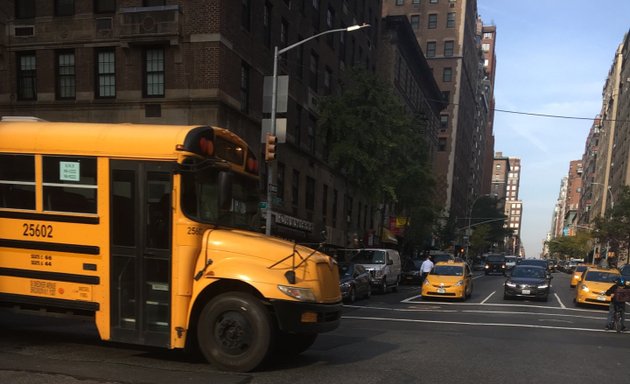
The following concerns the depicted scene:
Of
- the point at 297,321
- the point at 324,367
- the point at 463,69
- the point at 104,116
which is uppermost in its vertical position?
the point at 463,69

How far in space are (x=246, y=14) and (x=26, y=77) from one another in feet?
32.7

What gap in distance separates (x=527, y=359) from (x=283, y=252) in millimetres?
4607

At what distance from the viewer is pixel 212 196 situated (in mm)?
6625

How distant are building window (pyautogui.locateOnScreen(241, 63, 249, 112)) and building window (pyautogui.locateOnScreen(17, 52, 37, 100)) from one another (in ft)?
29.2

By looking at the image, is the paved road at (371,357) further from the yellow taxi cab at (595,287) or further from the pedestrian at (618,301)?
the yellow taxi cab at (595,287)

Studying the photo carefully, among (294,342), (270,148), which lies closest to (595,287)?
(270,148)

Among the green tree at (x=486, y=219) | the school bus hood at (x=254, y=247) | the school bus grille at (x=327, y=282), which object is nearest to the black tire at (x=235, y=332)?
the school bus hood at (x=254, y=247)

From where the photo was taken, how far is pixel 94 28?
67.8 ft

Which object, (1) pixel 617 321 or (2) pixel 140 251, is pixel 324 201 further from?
(2) pixel 140 251

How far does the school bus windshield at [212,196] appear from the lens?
6316mm

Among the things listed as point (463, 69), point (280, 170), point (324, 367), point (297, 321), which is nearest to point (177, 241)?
point (297, 321)

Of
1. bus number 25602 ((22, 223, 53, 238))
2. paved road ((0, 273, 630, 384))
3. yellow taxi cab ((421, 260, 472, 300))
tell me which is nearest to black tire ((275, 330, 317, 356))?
paved road ((0, 273, 630, 384))

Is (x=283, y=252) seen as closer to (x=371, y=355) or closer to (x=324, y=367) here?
(x=324, y=367)

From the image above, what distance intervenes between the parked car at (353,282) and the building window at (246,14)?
445 inches
